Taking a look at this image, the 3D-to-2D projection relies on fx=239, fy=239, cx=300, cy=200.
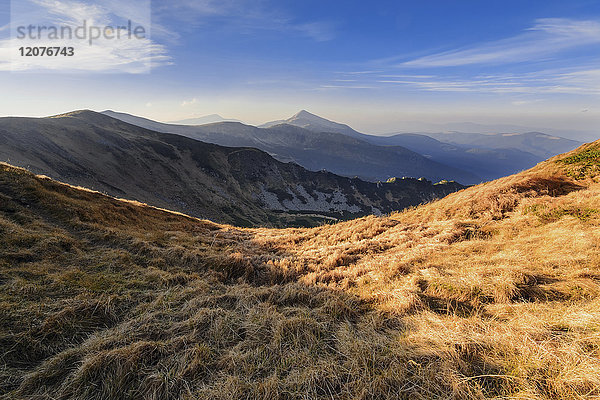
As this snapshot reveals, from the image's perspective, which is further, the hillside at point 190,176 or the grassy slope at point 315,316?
the hillside at point 190,176

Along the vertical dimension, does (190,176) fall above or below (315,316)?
above

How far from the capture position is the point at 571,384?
2.61 m

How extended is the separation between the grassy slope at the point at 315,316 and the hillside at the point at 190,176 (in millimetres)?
52838

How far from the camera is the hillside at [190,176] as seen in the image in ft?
177

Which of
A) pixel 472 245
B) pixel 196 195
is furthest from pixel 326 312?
pixel 196 195

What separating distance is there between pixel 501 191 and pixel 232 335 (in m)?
13.9

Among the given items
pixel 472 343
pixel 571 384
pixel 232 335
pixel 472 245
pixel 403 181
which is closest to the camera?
pixel 571 384

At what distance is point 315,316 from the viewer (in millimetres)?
4891

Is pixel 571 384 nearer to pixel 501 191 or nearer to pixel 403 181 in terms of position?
pixel 501 191

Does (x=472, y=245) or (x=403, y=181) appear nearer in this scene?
(x=472, y=245)

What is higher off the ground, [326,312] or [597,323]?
[597,323]

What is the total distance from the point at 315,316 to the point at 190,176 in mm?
86859

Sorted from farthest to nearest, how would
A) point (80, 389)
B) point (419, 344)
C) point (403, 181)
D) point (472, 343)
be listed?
point (403, 181) < point (419, 344) < point (472, 343) < point (80, 389)

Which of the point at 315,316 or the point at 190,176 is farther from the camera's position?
the point at 190,176
